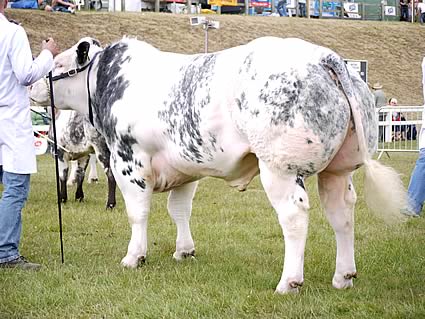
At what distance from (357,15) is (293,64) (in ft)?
169

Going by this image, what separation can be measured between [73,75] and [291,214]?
329 cm

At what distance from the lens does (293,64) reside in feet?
20.3

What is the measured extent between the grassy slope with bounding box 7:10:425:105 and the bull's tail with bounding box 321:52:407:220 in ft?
98.5

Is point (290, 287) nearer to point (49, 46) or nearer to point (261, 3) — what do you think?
A: point (49, 46)

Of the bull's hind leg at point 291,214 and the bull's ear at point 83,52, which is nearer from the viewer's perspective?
the bull's hind leg at point 291,214

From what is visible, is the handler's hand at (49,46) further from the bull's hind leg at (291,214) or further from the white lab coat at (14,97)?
the bull's hind leg at (291,214)

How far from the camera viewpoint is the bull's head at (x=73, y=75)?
333 inches

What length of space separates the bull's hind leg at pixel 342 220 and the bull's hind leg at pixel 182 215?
1935 millimetres

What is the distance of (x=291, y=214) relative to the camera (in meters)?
6.26

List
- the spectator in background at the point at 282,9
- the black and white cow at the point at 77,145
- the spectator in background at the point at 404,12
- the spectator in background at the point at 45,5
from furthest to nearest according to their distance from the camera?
the spectator in background at the point at 404,12, the spectator in background at the point at 282,9, the spectator in background at the point at 45,5, the black and white cow at the point at 77,145

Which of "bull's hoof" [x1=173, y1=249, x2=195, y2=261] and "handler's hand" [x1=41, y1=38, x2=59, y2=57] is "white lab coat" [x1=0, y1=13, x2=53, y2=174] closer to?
"handler's hand" [x1=41, y1=38, x2=59, y2=57]

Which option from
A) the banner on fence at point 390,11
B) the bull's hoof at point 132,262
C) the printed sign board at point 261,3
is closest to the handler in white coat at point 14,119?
the bull's hoof at point 132,262

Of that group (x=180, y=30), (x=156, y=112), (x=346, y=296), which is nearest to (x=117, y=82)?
(x=156, y=112)

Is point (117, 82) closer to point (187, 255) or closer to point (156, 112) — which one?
point (156, 112)
